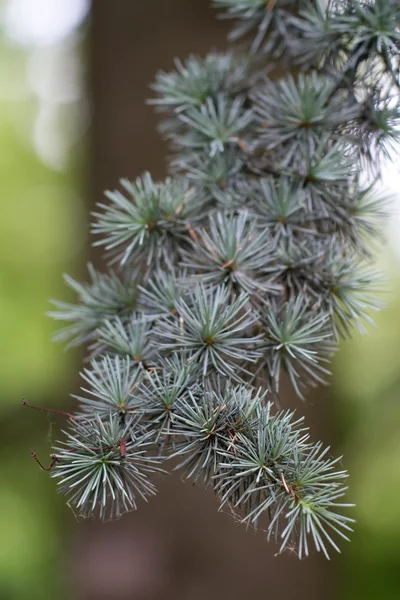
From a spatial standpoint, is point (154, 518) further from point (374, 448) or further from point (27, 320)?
point (27, 320)

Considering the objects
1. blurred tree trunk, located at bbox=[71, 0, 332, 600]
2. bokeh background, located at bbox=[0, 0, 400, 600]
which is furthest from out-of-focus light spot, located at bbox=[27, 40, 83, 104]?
blurred tree trunk, located at bbox=[71, 0, 332, 600]

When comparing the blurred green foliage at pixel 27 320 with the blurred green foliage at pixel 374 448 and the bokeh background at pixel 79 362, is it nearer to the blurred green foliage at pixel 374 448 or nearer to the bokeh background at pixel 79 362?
the bokeh background at pixel 79 362

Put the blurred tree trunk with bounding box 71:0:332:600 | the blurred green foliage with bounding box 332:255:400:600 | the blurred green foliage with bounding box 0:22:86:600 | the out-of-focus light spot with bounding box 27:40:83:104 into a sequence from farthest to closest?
the out-of-focus light spot with bounding box 27:40:83:104
the blurred green foliage with bounding box 0:22:86:600
the blurred green foliage with bounding box 332:255:400:600
the blurred tree trunk with bounding box 71:0:332:600

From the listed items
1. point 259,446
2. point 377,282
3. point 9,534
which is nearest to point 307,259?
point 377,282

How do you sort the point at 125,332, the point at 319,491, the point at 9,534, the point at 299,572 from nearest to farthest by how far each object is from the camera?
the point at 319,491 < the point at 125,332 < the point at 299,572 < the point at 9,534

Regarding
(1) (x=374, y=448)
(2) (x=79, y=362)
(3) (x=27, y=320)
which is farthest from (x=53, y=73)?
(1) (x=374, y=448)

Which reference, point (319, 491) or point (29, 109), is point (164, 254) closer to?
point (319, 491)

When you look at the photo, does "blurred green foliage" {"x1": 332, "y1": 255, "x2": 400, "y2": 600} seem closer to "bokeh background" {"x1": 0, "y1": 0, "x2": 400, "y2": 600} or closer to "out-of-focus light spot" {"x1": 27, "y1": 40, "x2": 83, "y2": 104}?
"bokeh background" {"x1": 0, "y1": 0, "x2": 400, "y2": 600}

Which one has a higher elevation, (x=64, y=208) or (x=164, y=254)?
(x=164, y=254)
